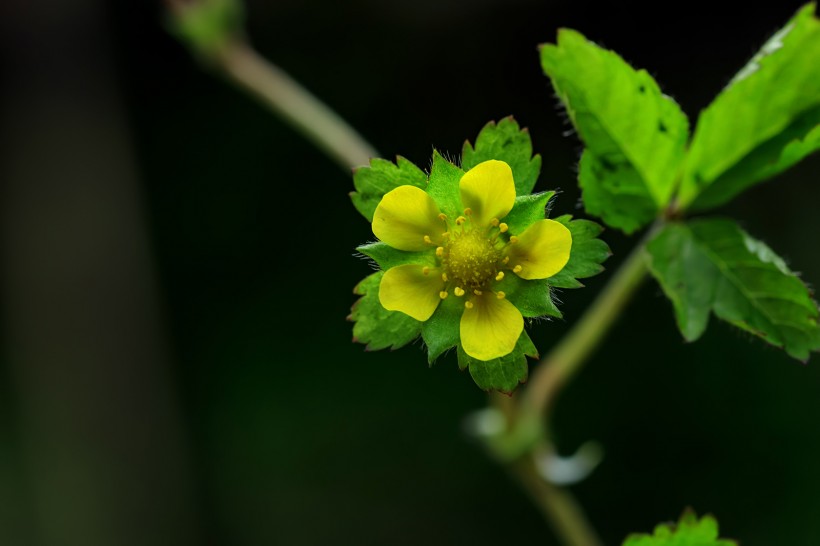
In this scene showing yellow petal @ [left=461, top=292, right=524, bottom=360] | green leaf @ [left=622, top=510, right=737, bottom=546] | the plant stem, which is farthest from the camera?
the plant stem

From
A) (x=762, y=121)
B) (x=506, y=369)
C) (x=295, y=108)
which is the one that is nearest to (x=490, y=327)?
(x=506, y=369)

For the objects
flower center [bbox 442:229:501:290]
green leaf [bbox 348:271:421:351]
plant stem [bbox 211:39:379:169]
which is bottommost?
green leaf [bbox 348:271:421:351]

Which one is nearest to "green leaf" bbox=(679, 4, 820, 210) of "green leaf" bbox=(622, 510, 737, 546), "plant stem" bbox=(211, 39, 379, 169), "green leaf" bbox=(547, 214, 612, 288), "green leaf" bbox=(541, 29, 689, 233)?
"green leaf" bbox=(541, 29, 689, 233)

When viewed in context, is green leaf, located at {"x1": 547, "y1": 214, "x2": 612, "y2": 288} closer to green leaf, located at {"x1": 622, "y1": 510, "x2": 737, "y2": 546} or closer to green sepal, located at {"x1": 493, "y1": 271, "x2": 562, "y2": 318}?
green sepal, located at {"x1": 493, "y1": 271, "x2": 562, "y2": 318}

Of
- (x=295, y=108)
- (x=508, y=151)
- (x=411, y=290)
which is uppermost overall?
(x=295, y=108)

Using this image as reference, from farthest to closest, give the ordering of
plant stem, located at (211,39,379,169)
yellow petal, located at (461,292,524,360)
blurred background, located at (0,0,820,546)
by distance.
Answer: blurred background, located at (0,0,820,546), plant stem, located at (211,39,379,169), yellow petal, located at (461,292,524,360)

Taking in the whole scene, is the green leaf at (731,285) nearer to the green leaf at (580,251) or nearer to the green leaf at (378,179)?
the green leaf at (580,251)

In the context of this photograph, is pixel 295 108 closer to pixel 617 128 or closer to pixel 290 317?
pixel 617 128

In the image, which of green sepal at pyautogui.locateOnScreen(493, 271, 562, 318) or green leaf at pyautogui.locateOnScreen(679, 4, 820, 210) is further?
green leaf at pyautogui.locateOnScreen(679, 4, 820, 210)
